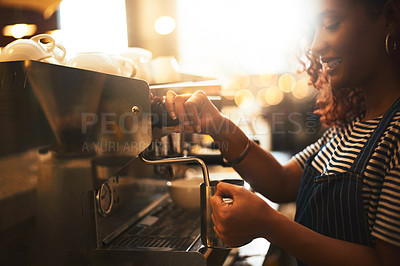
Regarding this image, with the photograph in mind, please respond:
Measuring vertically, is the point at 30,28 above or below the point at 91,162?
above

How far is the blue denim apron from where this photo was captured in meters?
0.75

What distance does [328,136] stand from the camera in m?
1.10

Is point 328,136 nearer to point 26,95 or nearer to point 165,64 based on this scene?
point 165,64

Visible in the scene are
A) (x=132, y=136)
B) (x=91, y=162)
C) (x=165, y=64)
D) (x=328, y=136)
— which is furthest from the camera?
(x=165, y=64)

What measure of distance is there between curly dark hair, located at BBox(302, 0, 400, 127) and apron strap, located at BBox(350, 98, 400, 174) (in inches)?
5.5

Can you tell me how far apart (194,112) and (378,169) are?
491mm

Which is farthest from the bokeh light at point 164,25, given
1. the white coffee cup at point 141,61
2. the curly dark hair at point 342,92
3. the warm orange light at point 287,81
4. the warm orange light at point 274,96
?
the warm orange light at point 274,96

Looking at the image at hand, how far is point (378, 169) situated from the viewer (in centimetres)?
73

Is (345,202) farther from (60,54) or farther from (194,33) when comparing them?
(194,33)

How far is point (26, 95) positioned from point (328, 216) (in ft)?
2.18

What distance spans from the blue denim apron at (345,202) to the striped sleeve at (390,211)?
0.08 m

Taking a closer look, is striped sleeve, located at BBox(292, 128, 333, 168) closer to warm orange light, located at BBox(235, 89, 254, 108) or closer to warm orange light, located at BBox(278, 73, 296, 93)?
warm orange light, located at BBox(235, 89, 254, 108)

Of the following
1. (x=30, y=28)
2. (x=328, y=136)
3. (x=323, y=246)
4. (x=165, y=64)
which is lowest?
(x=323, y=246)

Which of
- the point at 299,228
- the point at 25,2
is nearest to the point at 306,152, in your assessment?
the point at 299,228
